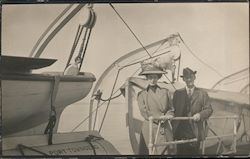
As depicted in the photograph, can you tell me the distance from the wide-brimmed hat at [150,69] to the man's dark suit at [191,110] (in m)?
0.12

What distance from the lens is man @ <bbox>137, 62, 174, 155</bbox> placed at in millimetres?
1709

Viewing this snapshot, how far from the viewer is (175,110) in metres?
1.72

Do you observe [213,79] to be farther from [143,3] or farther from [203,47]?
[143,3]

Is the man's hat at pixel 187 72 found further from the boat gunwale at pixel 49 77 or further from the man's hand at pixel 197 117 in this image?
the boat gunwale at pixel 49 77

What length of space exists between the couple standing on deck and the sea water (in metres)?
0.08

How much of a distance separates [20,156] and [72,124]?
0.88 ft

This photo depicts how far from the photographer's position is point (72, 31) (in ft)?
5.68

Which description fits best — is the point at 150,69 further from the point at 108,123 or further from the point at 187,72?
the point at 108,123

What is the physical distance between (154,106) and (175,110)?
0.10 meters

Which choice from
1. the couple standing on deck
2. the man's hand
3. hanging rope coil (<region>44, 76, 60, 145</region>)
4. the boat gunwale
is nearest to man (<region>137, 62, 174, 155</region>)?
the couple standing on deck

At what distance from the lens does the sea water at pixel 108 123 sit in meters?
1.71

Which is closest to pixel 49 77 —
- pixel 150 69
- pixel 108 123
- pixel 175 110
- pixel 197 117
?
pixel 108 123

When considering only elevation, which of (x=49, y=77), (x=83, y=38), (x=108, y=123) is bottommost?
(x=108, y=123)

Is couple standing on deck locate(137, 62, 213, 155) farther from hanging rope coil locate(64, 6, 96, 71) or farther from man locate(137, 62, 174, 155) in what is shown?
hanging rope coil locate(64, 6, 96, 71)
